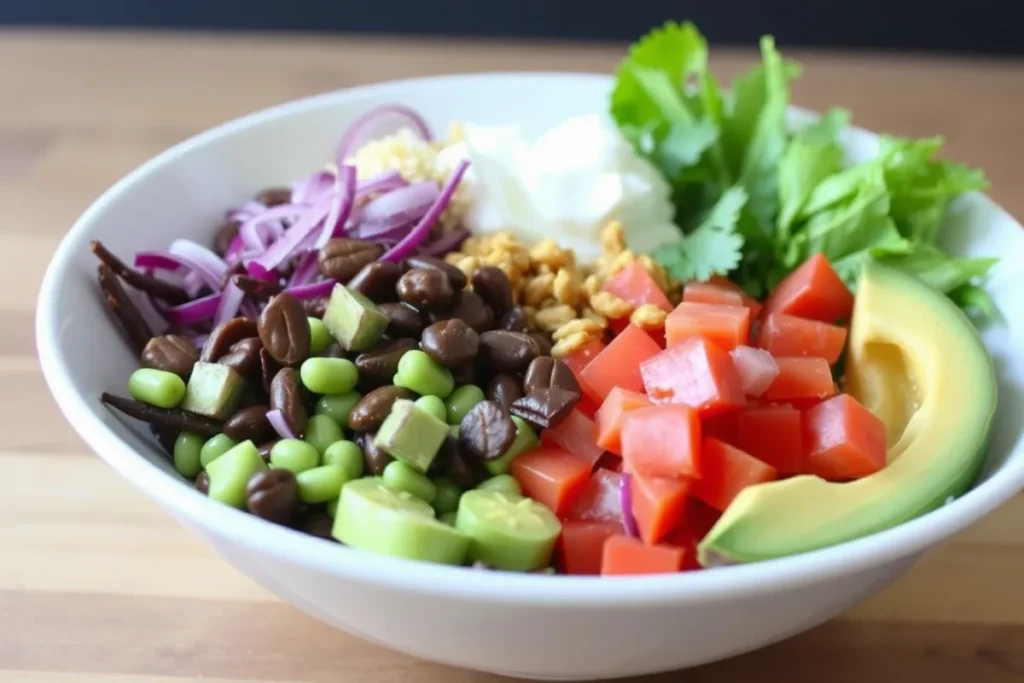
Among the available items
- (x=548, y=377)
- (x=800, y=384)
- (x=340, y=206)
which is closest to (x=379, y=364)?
(x=548, y=377)

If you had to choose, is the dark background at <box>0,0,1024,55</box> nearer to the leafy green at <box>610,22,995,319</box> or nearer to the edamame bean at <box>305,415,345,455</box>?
the leafy green at <box>610,22,995,319</box>

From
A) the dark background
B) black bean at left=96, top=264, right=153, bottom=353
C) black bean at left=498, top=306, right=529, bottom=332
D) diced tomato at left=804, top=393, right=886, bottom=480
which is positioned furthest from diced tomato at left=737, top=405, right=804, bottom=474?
the dark background

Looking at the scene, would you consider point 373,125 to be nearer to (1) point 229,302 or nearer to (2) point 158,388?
(1) point 229,302

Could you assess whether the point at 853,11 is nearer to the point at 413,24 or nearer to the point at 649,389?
the point at 413,24

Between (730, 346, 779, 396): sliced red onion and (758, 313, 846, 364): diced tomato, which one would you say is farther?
(758, 313, 846, 364): diced tomato

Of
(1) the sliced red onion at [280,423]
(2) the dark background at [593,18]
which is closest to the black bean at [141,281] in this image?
(1) the sliced red onion at [280,423]

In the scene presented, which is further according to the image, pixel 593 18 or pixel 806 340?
pixel 593 18
